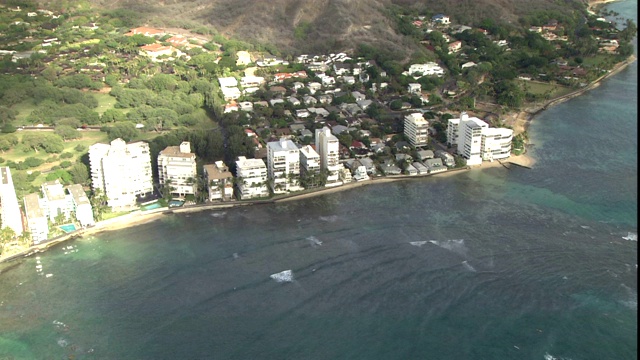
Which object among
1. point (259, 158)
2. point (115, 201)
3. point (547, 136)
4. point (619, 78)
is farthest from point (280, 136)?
point (619, 78)

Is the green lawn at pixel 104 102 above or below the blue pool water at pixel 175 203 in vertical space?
above

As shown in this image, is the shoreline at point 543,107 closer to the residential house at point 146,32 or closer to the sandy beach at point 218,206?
the sandy beach at point 218,206

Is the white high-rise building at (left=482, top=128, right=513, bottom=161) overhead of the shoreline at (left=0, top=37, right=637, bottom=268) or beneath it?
overhead

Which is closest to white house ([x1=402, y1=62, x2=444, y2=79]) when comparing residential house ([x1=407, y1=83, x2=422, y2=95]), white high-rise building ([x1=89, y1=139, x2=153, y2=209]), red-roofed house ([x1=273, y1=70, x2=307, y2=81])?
residential house ([x1=407, y1=83, x2=422, y2=95])

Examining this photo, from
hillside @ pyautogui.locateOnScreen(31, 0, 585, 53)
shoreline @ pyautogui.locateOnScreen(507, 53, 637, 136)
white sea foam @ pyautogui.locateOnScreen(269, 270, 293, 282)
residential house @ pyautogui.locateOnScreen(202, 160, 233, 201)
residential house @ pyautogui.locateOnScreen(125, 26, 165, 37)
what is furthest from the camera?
residential house @ pyautogui.locateOnScreen(125, 26, 165, 37)

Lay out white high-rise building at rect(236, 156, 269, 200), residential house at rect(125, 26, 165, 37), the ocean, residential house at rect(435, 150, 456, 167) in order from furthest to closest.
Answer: residential house at rect(125, 26, 165, 37), residential house at rect(435, 150, 456, 167), white high-rise building at rect(236, 156, 269, 200), the ocean

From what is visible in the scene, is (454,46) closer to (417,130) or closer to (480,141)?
(417,130)

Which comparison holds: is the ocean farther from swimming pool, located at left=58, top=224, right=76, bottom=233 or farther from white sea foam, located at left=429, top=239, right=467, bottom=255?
swimming pool, located at left=58, top=224, right=76, bottom=233

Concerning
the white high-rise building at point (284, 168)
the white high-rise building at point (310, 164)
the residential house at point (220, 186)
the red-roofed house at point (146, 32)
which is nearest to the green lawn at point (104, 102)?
the residential house at point (220, 186)
